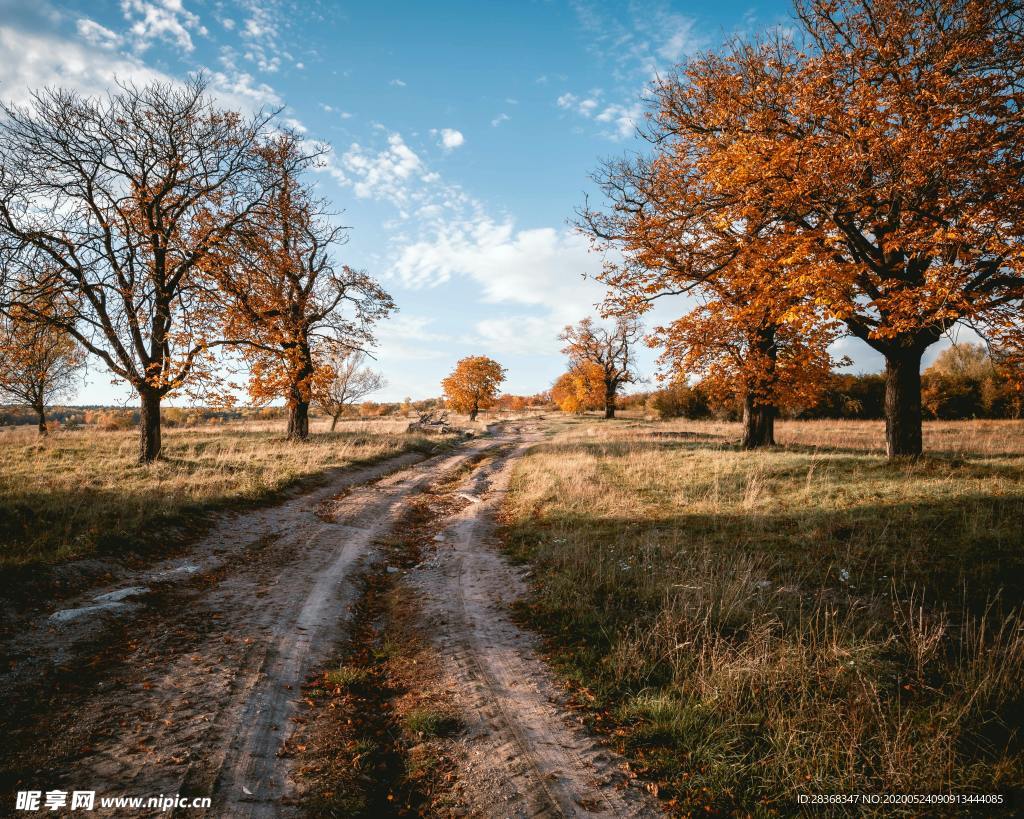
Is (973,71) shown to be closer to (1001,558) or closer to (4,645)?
(1001,558)

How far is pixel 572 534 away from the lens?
8.91 m

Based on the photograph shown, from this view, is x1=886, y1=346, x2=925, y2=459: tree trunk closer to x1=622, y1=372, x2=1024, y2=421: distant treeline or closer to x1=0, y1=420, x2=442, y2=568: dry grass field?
x1=0, y1=420, x2=442, y2=568: dry grass field

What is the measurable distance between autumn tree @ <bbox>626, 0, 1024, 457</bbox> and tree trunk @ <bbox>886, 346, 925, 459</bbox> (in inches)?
27.5

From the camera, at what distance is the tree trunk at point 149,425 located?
1505cm

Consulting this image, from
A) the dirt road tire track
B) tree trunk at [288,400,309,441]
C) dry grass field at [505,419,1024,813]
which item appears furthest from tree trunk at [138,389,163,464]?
the dirt road tire track

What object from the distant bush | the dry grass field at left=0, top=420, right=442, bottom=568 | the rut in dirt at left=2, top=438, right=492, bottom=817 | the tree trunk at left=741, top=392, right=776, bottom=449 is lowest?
the rut in dirt at left=2, top=438, right=492, bottom=817

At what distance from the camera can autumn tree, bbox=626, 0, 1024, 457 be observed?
317 inches

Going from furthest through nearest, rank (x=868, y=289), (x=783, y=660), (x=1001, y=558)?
1. (x=868, y=289)
2. (x=1001, y=558)
3. (x=783, y=660)

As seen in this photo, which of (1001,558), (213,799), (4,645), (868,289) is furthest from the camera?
(868,289)

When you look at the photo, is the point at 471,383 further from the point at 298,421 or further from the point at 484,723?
the point at 484,723

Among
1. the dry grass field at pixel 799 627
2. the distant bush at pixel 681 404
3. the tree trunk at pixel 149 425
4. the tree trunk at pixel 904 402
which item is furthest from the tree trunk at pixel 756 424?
the distant bush at pixel 681 404

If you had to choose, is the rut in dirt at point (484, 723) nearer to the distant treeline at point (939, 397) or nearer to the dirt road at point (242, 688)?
the dirt road at point (242, 688)

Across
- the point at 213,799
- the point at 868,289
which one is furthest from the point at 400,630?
the point at 868,289

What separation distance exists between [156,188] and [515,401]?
11580 cm
